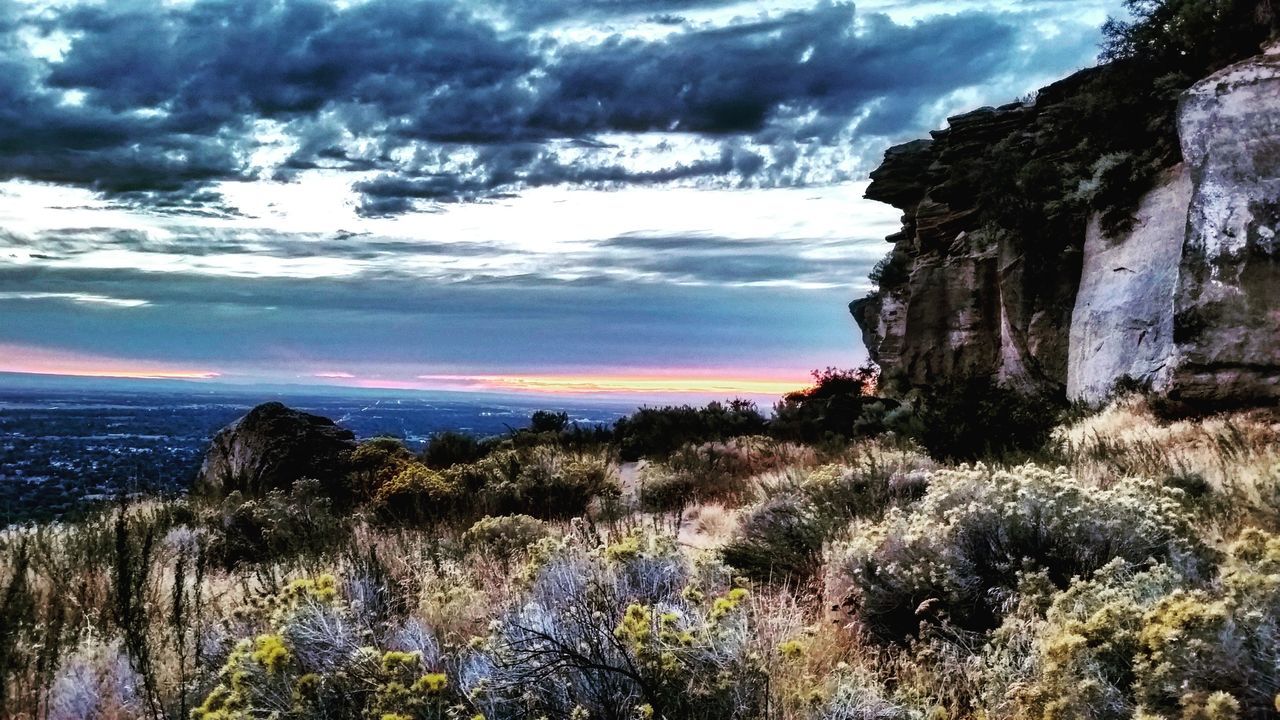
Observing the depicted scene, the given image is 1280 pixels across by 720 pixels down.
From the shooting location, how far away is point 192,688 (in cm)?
388

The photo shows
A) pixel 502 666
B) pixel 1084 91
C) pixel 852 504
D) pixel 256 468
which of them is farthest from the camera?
pixel 1084 91

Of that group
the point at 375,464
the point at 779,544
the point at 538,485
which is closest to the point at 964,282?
the point at 538,485

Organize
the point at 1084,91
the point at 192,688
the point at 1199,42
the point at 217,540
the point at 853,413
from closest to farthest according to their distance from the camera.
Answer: the point at 192,688 < the point at 217,540 < the point at 1199,42 < the point at 853,413 < the point at 1084,91

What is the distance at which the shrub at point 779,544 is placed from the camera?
6.09 m

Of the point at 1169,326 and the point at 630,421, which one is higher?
the point at 1169,326

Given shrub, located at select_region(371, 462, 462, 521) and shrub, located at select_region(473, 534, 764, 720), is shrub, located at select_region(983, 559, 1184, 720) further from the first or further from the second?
shrub, located at select_region(371, 462, 462, 521)

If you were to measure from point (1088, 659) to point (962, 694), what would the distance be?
836mm

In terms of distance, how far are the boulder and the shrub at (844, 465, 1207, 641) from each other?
808 centimetres

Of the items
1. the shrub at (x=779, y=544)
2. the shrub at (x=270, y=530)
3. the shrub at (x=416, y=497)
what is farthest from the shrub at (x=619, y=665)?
the shrub at (x=416, y=497)

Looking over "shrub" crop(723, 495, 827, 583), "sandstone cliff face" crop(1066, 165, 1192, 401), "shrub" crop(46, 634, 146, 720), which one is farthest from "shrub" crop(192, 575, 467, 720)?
"sandstone cliff face" crop(1066, 165, 1192, 401)

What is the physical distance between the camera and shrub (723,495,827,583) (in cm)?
609

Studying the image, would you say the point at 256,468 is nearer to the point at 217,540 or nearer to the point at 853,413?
the point at 217,540

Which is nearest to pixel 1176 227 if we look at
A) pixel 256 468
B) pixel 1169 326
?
pixel 1169 326

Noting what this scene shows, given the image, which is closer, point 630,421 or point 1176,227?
point 1176,227
